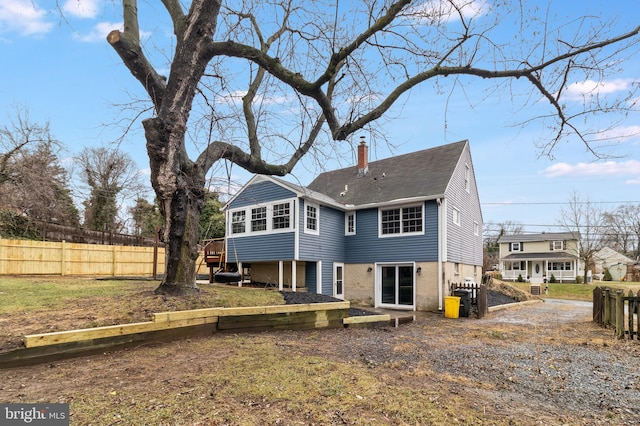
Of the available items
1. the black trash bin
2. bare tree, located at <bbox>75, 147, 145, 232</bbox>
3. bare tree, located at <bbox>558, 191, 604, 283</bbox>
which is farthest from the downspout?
bare tree, located at <bbox>558, 191, 604, 283</bbox>

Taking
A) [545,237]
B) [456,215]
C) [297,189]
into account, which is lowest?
[545,237]

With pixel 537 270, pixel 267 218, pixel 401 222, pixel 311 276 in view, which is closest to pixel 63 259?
pixel 267 218

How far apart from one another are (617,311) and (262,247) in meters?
12.0

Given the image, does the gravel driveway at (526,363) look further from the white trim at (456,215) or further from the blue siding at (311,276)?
the blue siding at (311,276)

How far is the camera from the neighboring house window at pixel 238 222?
16663 millimetres

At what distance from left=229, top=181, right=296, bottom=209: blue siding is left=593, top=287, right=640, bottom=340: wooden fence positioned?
10.5 m

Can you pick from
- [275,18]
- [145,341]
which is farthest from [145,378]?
[275,18]

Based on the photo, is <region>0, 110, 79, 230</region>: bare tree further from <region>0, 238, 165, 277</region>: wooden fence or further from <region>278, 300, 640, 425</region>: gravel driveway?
<region>278, 300, 640, 425</region>: gravel driveway

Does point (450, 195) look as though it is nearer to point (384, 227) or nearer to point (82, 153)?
point (384, 227)

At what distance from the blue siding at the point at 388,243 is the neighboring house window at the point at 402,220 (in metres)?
0.26

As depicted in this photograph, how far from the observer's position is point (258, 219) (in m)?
16.0

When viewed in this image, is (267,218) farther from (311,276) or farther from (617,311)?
(617,311)

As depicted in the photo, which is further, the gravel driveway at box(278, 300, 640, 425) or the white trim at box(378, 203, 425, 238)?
the white trim at box(378, 203, 425, 238)

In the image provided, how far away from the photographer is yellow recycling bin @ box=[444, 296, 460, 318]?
12.5m
